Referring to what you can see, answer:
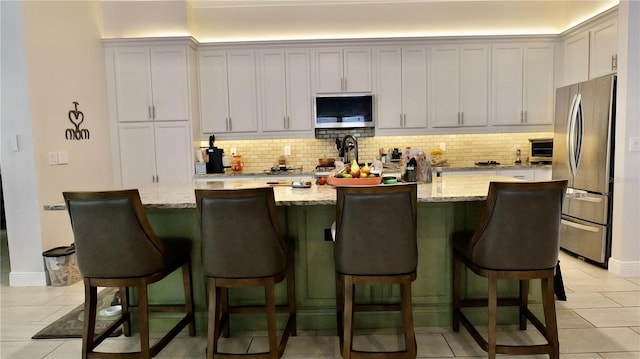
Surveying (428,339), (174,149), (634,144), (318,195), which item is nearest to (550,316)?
(428,339)

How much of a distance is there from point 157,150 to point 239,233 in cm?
338

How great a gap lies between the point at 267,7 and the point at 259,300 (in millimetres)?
3893

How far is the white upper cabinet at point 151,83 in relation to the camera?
4867 millimetres

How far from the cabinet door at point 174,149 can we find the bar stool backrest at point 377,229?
3.37m

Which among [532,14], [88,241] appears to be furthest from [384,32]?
[88,241]

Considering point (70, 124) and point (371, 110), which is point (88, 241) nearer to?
point (70, 124)

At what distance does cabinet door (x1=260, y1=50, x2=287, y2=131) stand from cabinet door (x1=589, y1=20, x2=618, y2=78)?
11.2 ft

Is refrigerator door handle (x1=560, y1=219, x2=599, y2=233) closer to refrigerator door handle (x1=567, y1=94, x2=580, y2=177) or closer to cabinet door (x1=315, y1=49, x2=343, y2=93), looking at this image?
refrigerator door handle (x1=567, y1=94, x2=580, y2=177)

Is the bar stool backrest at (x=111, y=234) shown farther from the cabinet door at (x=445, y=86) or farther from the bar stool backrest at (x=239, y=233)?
the cabinet door at (x=445, y=86)

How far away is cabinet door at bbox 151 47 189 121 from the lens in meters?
4.86

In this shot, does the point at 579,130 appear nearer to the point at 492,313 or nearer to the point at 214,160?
the point at 492,313

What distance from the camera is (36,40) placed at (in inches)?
147

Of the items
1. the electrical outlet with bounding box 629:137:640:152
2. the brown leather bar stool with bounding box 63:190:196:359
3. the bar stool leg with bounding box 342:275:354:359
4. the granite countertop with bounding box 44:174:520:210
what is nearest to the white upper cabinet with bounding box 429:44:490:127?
the electrical outlet with bounding box 629:137:640:152

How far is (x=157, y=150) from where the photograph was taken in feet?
16.3
